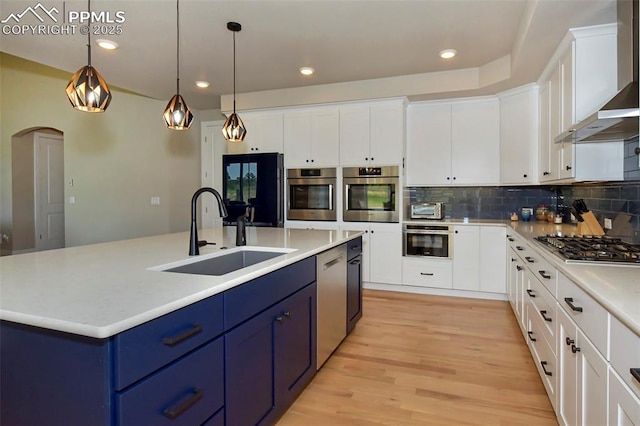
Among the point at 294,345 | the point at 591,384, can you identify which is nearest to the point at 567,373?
the point at 591,384

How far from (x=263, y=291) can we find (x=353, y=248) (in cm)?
143

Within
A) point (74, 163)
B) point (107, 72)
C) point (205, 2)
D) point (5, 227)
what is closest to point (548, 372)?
point (205, 2)

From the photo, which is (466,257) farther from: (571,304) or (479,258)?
(571,304)

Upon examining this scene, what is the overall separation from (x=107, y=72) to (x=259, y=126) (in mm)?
1831

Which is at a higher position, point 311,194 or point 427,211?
point 311,194

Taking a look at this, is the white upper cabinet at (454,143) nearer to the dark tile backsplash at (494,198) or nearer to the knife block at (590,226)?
the dark tile backsplash at (494,198)

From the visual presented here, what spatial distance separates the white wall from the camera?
5.40 meters

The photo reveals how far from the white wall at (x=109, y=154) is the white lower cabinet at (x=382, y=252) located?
3166mm

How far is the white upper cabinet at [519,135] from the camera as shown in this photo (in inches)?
149

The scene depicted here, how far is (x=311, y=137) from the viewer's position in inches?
184

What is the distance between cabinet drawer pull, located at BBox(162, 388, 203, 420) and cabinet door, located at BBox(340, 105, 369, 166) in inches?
140

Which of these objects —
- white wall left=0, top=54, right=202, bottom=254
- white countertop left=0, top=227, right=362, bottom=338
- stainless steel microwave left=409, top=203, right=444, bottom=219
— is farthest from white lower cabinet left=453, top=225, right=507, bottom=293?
white wall left=0, top=54, right=202, bottom=254

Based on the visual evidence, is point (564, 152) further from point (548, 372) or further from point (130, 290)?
point (130, 290)

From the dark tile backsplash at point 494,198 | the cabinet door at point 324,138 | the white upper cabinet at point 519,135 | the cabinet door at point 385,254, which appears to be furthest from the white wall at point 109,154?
the white upper cabinet at point 519,135
